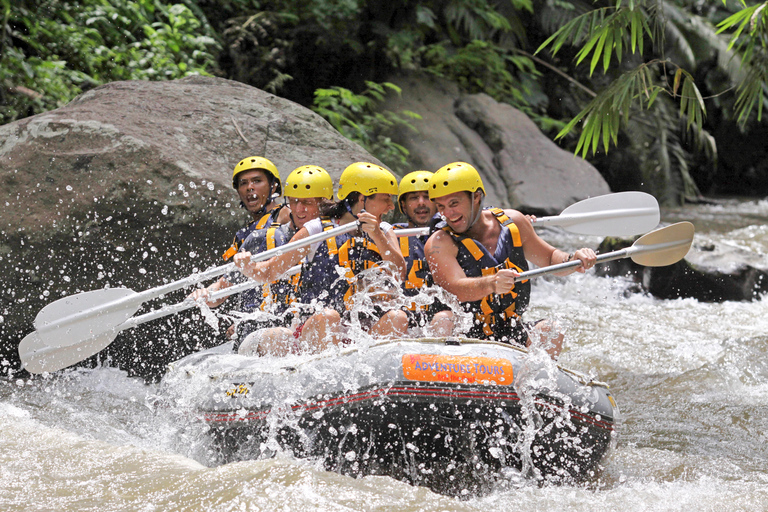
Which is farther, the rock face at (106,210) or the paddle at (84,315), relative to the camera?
the rock face at (106,210)

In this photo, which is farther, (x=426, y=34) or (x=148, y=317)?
(x=426, y=34)

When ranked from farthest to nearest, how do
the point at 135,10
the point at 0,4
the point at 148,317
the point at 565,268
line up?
1. the point at 135,10
2. the point at 0,4
3. the point at 148,317
4. the point at 565,268

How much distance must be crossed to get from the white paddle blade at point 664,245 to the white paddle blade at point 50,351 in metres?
3.18

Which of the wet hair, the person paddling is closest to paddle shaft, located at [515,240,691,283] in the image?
the wet hair

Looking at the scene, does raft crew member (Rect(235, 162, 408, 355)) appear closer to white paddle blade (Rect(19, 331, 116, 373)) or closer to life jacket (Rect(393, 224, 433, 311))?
life jacket (Rect(393, 224, 433, 311))

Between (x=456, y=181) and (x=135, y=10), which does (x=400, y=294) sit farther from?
(x=135, y=10)

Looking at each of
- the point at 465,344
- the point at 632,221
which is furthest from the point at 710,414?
the point at 465,344

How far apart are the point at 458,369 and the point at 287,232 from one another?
1.70 m

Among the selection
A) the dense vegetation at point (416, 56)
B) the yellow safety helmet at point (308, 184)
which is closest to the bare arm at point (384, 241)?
the yellow safety helmet at point (308, 184)

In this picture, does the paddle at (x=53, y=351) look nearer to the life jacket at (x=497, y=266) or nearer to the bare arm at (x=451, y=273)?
the bare arm at (x=451, y=273)

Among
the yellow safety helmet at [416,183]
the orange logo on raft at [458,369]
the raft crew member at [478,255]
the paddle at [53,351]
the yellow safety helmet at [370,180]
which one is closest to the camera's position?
the orange logo on raft at [458,369]

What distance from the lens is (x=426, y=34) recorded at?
13.3m

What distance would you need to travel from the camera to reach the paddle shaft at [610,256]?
3.51 metres

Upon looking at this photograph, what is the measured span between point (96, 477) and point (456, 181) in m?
2.14
